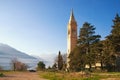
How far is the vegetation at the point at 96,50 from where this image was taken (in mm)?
56531

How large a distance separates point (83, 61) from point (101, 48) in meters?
6.36

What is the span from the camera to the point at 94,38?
6650 cm

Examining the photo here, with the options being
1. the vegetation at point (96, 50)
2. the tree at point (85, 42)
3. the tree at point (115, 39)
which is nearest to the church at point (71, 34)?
the vegetation at point (96, 50)

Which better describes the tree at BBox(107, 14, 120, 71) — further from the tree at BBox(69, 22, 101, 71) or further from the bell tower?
the bell tower

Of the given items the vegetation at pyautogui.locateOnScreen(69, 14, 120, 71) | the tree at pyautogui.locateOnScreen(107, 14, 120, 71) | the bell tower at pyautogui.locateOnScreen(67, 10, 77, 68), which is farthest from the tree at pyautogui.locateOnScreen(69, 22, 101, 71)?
the bell tower at pyautogui.locateOnScreen(67, 10, 77, 68)

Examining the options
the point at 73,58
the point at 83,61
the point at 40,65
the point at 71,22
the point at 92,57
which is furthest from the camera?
the point at 40,65

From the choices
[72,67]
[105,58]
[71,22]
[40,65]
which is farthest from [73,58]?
[40,65]

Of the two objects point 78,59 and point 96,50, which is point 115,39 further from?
point 78,59

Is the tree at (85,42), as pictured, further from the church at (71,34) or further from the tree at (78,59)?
the church at (71,34)

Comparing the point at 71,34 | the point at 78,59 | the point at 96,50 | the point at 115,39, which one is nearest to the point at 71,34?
the point at 71,34

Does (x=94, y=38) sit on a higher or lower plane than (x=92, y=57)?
higher

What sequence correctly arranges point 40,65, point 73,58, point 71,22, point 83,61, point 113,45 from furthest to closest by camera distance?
point 40,65, point 71,22, point 73,58, point 83,61, point 113,45

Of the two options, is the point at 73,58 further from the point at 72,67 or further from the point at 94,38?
the point at 94,38

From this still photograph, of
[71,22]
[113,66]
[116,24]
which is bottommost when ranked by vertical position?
[113,66]
